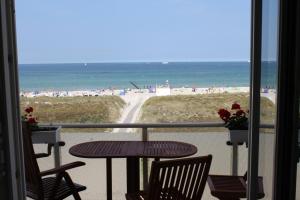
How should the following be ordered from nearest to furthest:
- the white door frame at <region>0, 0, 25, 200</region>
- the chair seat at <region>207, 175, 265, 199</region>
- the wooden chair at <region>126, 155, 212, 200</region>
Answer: the white door frame at <region>0, 0, 25, 200</region>
the wooden chair at <region>126, 155, 212, 200</region>
the chair seat at <region>207, 175, 265, 199</region>

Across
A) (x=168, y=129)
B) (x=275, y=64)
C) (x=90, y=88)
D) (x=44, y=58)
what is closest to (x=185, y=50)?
(x=90, y=88)

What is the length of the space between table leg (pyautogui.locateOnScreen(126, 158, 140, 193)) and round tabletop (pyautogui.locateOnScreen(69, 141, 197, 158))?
119 mm

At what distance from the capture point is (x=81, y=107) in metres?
28.1

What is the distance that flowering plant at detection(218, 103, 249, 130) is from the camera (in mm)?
3975

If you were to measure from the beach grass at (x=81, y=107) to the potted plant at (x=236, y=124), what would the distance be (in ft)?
67.1

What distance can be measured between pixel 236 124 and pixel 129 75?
3753cm

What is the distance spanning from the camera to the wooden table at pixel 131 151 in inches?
131

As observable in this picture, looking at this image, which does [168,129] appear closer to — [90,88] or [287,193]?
[287,193]

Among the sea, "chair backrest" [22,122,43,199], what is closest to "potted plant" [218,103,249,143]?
"chair backrest" [22,122,43,199]

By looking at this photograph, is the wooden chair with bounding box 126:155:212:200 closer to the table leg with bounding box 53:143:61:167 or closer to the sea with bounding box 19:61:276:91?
the table leg with bounding box 53:143:61:167

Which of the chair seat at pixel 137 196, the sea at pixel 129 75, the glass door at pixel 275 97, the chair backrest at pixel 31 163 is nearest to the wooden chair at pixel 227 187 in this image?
the chair seat at pixel 137 196

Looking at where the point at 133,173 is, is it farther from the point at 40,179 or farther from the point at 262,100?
the point at 262,100

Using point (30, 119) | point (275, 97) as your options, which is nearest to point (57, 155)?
point (30, 119)

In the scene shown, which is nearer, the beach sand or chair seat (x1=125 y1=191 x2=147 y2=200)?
chair seat (x1=125 y1=191 x2=147 y2=200)
